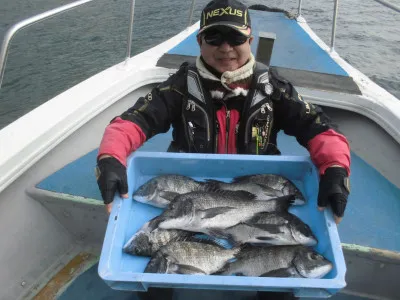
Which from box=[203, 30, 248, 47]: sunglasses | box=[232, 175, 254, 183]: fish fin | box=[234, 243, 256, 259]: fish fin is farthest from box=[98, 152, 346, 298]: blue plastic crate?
box=[203, 30, 248, 47]: sunglasses

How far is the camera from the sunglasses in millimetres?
1999

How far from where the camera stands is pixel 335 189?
168 centimetres

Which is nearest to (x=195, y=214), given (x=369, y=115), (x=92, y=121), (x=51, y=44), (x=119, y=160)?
(x=119, y=160)

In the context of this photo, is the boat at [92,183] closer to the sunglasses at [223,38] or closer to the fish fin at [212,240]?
the fish fin at [212,240]

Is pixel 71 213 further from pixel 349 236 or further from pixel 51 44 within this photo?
pixel 51 44

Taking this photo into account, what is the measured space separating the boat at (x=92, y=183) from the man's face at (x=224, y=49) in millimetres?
1172

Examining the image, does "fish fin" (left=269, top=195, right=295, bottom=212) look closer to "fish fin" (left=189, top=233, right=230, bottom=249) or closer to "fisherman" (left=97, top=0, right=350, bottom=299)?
"fisherman" (left=97, top=0, right=350, bottom=299)

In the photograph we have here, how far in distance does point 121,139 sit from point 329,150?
1135 millimetres

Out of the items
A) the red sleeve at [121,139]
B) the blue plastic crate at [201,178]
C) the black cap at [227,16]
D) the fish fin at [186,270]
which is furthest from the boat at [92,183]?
the black cap at [227,16]

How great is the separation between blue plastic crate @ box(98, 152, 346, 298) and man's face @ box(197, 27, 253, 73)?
0.57m

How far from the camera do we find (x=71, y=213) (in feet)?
8.64

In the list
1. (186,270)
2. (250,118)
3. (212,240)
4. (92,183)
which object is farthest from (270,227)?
(92,183)

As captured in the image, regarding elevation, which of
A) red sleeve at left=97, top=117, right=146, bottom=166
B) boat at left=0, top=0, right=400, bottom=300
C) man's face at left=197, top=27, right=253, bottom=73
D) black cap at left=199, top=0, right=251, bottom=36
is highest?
black cap at left=199, top=0, right=251, bottom=36

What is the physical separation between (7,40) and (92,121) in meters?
1.13
